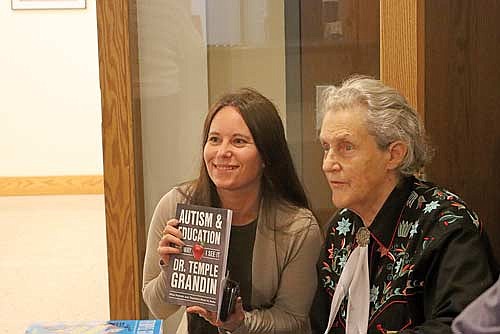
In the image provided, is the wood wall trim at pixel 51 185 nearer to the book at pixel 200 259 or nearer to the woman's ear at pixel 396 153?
the book at pixel 200 259

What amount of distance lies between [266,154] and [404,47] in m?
0.49

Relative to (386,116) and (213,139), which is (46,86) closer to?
(213,139)

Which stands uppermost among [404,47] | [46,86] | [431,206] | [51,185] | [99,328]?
[404,47]

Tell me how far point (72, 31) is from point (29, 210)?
1603 mm

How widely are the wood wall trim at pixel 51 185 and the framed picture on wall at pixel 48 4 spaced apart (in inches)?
58.5

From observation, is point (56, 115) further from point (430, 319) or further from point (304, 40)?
point (430, 319)

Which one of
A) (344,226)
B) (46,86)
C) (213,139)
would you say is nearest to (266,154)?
(213,139)

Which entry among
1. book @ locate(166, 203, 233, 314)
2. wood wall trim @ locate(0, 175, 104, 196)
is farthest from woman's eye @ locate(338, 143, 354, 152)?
wood wall trim @ locate(0, 175, 104, 196)

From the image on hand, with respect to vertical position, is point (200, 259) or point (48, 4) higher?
point (48, 4)

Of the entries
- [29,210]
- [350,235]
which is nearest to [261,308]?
[350,235]

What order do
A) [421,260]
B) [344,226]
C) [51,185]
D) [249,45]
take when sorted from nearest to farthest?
[421,260]
[344,226]
[249,45]
[51,185]

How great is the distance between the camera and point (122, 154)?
8.18 ft

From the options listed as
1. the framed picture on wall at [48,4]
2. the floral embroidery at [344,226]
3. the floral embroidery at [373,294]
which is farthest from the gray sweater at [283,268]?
the framed picture on wall at [48,4]

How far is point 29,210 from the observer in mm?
6609
